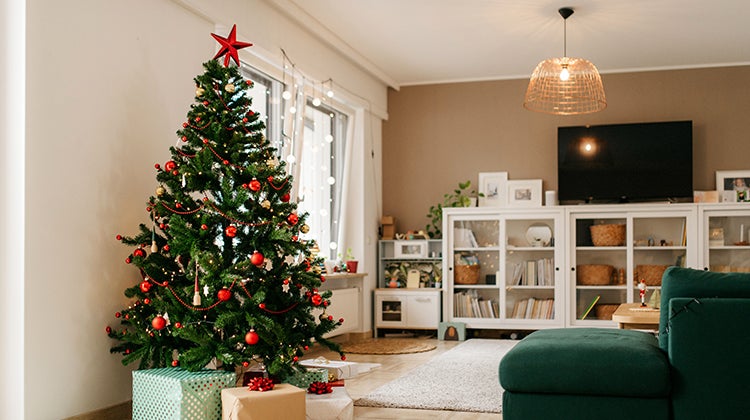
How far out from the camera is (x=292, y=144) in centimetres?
604

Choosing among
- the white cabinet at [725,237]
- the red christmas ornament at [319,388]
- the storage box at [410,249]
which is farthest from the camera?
the storage box at [410,249]

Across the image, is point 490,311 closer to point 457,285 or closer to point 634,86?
point 457,285

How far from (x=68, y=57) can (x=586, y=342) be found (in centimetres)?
262

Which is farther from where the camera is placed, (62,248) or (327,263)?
(327,263)

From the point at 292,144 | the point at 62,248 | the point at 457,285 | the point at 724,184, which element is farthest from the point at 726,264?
the point at 62,248

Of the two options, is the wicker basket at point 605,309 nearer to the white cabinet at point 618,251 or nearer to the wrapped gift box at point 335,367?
the white cabinet at point 618,251

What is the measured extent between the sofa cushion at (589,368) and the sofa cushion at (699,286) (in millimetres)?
171

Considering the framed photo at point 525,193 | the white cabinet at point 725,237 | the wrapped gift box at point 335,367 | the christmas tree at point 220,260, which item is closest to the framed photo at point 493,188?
the framed photo at point 525,193

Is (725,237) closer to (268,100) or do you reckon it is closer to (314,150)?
(314,150)

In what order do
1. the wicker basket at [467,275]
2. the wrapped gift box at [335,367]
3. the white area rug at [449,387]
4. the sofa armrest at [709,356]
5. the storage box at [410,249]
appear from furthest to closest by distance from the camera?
the storage box at [410,249]
the wicker basket at [467,275]
the wrapped gift box at [335,367]
the white area rug at [449,387]
the sofa armrest at [709,356]

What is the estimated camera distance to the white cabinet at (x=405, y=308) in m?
7.80

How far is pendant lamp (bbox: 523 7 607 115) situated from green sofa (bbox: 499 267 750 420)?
2933 mm

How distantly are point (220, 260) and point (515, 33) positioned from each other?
12.6 feet

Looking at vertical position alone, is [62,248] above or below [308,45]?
below
